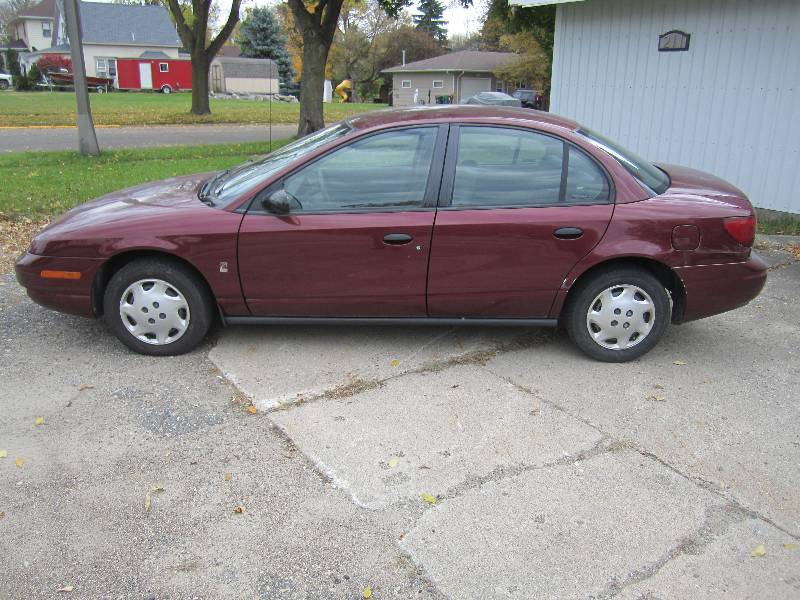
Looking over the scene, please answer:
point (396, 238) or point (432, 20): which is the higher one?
point (432, 20)

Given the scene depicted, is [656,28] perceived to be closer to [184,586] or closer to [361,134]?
[361,134]

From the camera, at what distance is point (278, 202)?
4.48 m

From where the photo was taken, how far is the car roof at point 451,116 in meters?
4.71

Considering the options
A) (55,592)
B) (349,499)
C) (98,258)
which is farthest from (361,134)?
(55,592)

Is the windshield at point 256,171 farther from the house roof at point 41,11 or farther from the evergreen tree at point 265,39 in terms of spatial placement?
the house roof at point 41,11

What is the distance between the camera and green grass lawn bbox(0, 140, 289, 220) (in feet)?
29.8

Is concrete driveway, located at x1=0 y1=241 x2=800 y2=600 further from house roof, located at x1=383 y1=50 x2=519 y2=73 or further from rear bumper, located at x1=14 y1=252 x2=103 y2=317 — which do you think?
house roof, located at x1=383 y1=50 x2=519 y2=73

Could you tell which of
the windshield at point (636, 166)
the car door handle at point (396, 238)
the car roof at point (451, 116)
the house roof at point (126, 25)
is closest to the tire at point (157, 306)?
the car door handle at point (396, 238)

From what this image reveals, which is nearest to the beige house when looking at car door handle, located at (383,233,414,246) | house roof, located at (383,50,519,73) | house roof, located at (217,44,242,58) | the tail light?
house roof, located at (383,50,519,73)

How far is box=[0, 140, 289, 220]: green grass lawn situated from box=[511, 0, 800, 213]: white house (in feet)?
20.6

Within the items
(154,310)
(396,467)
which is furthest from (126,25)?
(396,467)

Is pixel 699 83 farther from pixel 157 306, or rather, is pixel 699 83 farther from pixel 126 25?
pixel 126 25

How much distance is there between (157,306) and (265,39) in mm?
67512

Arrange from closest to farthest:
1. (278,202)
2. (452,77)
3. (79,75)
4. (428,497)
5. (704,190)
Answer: (428,497) < (278,202) < (704,190) < (79,75) < (452,77)
